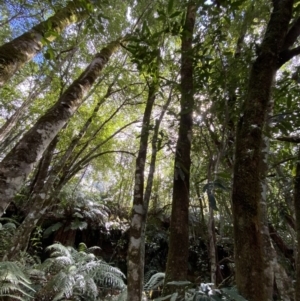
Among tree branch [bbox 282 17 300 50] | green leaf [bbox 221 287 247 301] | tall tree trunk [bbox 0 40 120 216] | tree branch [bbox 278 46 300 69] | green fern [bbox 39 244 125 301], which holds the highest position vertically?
tree branch [bbox 282 17 300 50]

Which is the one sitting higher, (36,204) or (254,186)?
(36,204)

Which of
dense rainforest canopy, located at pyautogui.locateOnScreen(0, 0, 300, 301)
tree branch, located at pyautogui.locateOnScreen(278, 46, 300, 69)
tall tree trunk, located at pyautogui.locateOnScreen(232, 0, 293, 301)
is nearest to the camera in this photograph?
tall tree trunk, located at pyautogui.locateOnScreen(232, 0, 293, 301)

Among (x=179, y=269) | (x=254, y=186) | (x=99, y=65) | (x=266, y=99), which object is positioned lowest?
(x=179, y=269)

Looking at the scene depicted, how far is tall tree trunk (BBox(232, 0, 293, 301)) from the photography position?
3.14ft

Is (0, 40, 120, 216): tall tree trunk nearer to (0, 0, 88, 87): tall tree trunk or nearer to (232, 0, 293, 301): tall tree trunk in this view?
(0, 0, 88, 87): tall tree trunk

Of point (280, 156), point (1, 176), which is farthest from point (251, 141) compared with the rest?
point (280, 156)

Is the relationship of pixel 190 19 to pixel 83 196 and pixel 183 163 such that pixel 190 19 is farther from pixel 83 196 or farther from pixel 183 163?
pixel 83 196

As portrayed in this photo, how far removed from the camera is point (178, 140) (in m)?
2.04

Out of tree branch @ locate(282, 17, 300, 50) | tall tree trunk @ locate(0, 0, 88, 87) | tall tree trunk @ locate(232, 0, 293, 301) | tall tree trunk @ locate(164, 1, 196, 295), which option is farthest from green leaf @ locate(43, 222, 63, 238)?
tree branch @ locate(282, 17, 300, 50)

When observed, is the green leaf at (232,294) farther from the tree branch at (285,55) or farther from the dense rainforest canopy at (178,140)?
the tree branch at (285,55)

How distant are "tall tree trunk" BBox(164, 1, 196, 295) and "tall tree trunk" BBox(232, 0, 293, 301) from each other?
536 millimetres

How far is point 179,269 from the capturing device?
5.20 feet

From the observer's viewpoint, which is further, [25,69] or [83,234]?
[83,234]

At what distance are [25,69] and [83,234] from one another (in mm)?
5284
